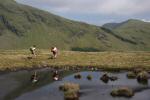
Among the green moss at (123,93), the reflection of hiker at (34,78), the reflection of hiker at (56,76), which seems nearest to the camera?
the green moss at (123,93)

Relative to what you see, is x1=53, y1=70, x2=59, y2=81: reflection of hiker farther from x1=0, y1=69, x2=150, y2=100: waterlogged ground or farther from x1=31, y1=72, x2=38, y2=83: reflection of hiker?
x1=31, y1=72, x2=38, y2=83: reflection of hiker

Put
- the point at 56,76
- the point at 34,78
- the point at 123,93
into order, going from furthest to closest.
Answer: the point at 56,76 → the point at 34,78 → the point at 123,93

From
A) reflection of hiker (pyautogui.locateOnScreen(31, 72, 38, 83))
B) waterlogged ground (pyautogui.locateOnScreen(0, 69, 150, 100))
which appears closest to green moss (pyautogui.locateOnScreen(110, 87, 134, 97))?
waterlogged ground (pyautogui.locateOnScreen(0, 69, 150, 100))

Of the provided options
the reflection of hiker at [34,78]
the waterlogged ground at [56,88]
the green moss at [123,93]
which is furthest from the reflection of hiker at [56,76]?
the green moss at [123,93]

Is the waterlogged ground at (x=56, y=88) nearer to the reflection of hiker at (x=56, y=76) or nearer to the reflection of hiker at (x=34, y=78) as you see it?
the reflection of hiker at (x=34, y=78)

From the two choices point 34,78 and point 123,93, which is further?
point 34,78

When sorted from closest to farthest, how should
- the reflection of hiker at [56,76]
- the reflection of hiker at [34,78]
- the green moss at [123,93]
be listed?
the green moss at [123,93] < the reflection of hiker at [34,78] < the reflection of hiker at [56,76]

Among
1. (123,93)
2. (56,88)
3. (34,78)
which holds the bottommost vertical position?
(56,88)

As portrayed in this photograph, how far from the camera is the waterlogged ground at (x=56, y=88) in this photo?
38.2 metres

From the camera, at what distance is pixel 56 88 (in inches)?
1727

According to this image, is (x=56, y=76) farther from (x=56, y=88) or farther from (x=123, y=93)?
(x=123, y=93)

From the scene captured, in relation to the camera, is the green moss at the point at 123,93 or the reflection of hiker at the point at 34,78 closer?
the green moss at the point at 123,93

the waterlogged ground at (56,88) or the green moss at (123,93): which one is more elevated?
the green moss at (123,93)

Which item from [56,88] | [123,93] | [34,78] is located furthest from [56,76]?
[123,93]
